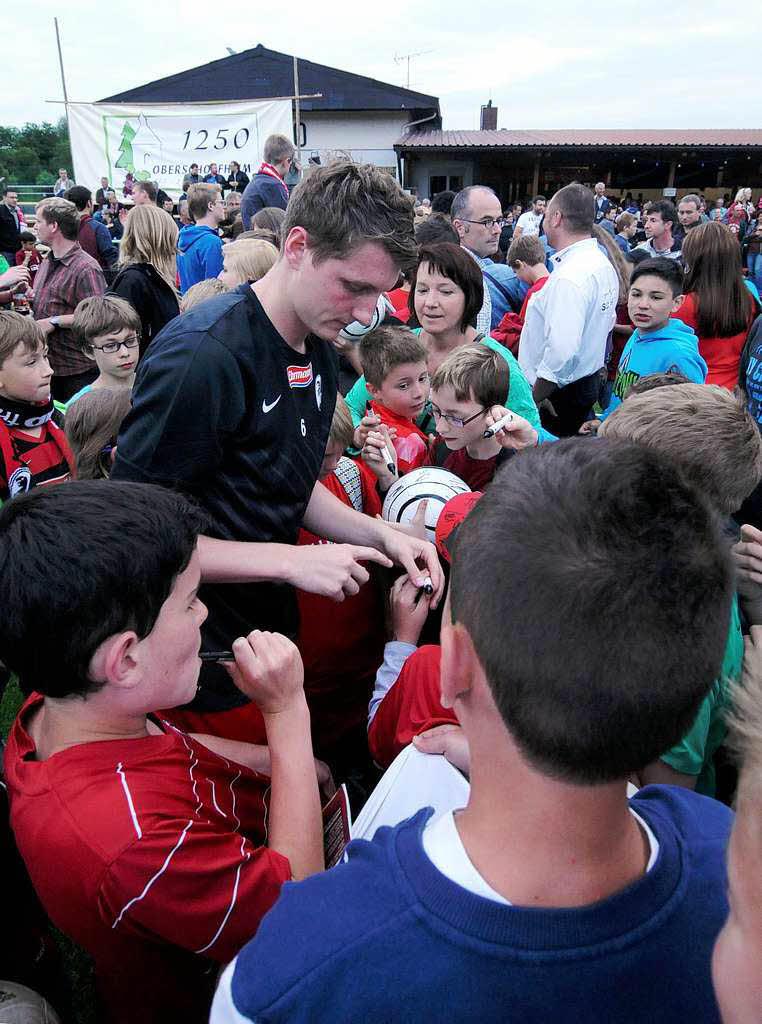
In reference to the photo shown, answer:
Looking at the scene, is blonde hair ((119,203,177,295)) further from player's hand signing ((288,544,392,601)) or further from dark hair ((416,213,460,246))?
player's hand signing ((288,544,392,601))

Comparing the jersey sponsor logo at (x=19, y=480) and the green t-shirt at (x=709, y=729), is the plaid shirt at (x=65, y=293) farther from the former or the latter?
the green t-shirt at (x=709, y=729)

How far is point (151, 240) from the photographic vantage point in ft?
16.3

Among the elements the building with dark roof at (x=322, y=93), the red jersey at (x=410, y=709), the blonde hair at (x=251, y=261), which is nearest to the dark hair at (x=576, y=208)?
the blonde hair at (x=251, y=261)

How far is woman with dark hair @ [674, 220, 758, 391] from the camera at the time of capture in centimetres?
505

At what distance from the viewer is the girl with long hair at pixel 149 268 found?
4.94 meters

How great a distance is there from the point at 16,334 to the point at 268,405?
83.0 inches

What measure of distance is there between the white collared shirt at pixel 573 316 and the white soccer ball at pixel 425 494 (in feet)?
8.23

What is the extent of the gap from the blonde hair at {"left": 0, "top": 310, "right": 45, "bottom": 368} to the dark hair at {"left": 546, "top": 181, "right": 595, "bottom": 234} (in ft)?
12.2

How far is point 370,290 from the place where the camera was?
1.94 metres

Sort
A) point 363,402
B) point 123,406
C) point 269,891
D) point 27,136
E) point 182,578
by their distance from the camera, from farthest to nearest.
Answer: point 27,136, point 363,402, point 123,406, point 182,578, point 269,891

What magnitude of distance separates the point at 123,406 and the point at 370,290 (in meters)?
1.33

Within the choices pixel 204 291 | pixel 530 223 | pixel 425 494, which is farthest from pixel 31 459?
pixel 530 223

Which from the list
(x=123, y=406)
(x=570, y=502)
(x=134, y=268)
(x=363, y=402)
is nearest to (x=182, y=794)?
(x=570, y=502)

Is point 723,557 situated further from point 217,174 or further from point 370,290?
point 217,174
